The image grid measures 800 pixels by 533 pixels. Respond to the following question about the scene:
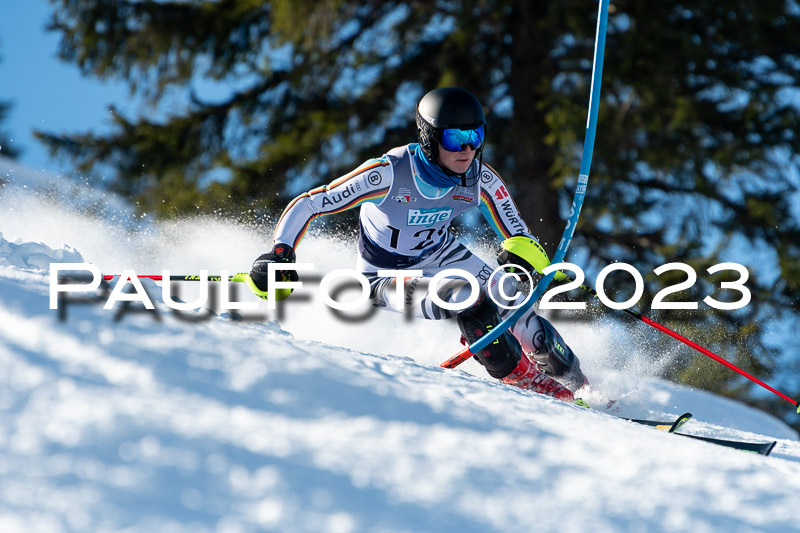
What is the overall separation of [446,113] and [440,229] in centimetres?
82

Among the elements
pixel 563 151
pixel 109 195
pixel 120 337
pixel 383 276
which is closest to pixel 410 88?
pixel 563 151

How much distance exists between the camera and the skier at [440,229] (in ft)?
12.6

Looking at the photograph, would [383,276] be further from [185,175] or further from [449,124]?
[185,175]

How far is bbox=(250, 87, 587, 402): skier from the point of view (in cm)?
383

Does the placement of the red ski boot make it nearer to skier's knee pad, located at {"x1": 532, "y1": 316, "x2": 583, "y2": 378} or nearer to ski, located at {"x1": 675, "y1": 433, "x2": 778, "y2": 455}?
skier's knee pad, located at {"x1": 532, "y1": 316, "x2": 583, "y2": 378}

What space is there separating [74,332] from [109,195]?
8.60 metres

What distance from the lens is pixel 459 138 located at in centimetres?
384

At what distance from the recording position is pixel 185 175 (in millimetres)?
10250

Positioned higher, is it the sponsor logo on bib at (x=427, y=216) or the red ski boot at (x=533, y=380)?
the sponsor logo on bib at (x=427, y=216)

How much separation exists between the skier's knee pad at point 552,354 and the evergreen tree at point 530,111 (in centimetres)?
466

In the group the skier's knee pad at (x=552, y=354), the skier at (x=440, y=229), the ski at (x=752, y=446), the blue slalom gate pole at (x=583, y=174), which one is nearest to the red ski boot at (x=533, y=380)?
the skier at (x=440, y=229)

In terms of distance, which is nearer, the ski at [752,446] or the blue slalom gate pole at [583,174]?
the ski at [752,446]

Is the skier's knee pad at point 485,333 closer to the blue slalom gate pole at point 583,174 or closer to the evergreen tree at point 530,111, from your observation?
the blue slalom gate pole at point 583,174

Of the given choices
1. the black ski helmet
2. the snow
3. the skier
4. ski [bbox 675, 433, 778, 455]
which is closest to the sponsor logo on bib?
the skier
